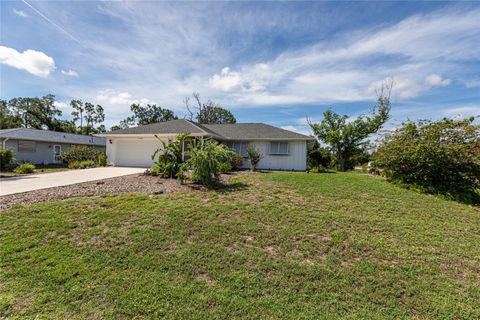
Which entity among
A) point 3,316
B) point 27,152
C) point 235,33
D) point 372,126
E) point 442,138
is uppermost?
point 235,33

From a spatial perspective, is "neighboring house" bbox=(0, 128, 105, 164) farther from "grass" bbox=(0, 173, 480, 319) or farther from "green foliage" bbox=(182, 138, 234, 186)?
"green foliage" bbox=(182, 138, 234, 186)

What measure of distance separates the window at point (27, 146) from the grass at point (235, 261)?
1758 centimetres

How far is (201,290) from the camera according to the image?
2850 mm

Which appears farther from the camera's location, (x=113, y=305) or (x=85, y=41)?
(x=85, y=41)

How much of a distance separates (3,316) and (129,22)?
28.3ft

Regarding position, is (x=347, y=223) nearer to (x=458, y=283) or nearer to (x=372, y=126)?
(x=458, y=283)

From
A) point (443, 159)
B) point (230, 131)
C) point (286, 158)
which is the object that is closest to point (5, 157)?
point (230, 131)

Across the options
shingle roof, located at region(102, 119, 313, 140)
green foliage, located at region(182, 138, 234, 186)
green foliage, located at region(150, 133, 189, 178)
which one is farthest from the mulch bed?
shingle roof, located at region(102, 119, 313, 140)

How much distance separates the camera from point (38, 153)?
1883 centimetres

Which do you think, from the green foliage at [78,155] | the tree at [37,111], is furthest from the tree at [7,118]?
the green foliage at [78,155]

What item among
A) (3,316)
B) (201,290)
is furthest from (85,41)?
(201,290)

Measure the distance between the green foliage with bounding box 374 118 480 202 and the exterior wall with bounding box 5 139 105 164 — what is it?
26.3 meters

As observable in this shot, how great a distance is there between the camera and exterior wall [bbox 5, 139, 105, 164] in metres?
17.1

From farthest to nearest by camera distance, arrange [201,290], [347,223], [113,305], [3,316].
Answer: [347,223] → [201,290] → [113,305] → [3,316]
